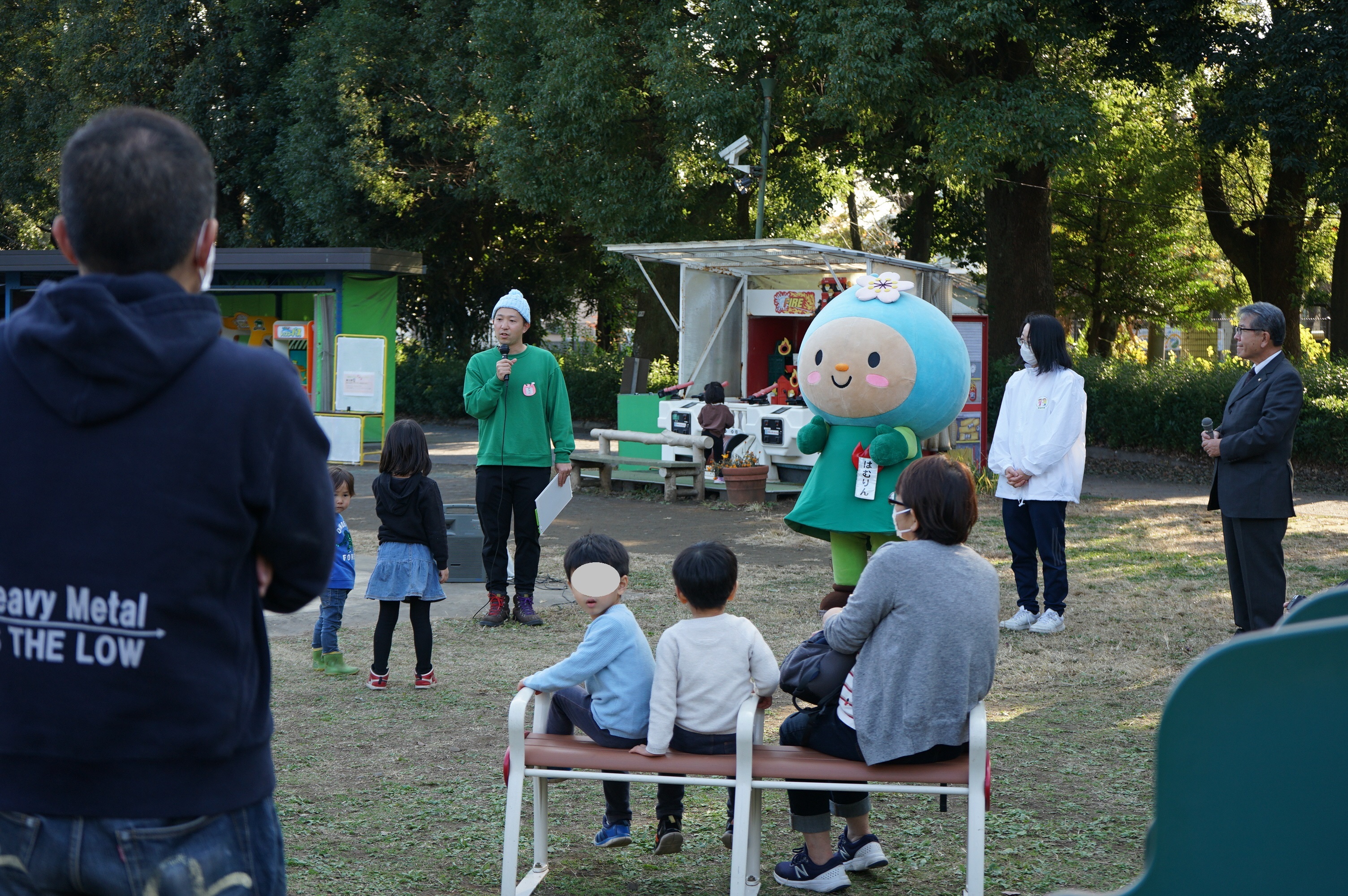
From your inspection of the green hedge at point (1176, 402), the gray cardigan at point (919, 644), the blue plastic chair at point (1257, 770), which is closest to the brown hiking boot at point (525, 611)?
the gray cardigan at point (919, 644)

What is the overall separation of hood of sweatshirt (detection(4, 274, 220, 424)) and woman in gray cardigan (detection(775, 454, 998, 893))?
7.46ft

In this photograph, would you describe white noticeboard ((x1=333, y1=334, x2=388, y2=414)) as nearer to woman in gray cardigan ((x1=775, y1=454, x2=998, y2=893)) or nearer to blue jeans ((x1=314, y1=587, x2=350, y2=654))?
blue jeans ((x1=314, y1=587, x2=350, y2=654))

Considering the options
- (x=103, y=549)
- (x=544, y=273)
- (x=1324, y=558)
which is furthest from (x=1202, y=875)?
(x=544, y=273)

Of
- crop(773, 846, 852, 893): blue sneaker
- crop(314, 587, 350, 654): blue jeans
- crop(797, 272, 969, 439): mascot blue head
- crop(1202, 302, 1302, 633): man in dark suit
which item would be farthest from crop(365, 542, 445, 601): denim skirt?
crop(1202, 302, 1302, 633): man in dark suit

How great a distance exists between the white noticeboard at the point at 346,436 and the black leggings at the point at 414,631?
421 inches

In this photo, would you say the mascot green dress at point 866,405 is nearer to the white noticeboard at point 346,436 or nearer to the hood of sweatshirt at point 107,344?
the hood of sweatshirt at point 107,344

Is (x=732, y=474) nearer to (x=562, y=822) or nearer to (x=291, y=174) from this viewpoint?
(x=562, y=822)

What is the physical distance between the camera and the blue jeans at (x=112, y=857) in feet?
5.46

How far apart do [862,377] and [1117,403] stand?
13.7 metres

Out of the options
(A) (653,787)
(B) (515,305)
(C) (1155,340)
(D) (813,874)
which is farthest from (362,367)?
(C) (1155,340)

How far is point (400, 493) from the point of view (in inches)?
238

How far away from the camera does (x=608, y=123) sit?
19.0m

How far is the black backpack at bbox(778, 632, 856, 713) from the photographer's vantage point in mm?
3668

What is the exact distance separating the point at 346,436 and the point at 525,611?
9548mm
